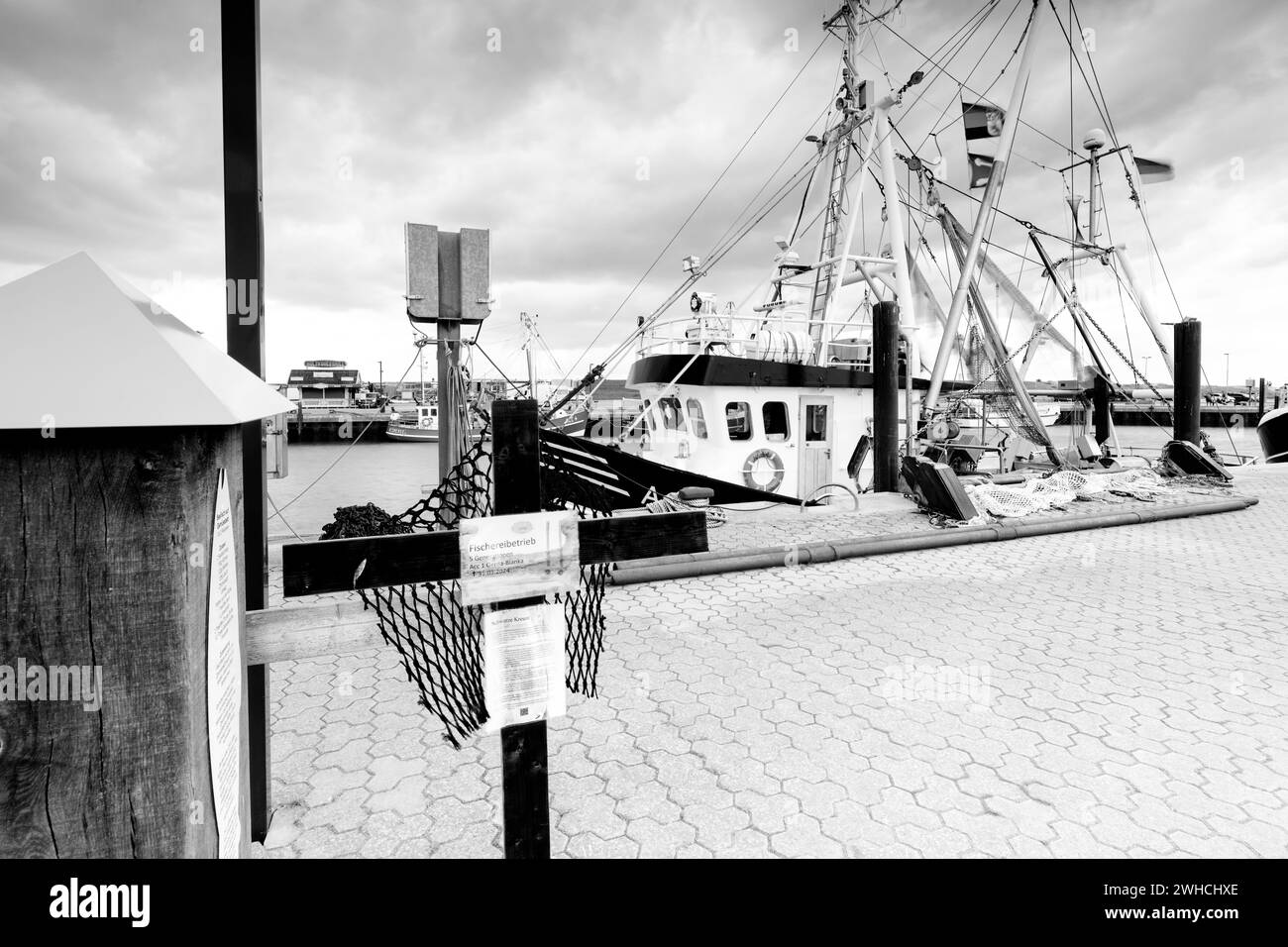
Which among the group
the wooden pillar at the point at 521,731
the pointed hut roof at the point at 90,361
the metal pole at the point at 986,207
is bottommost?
the wooden pillar at the point at 521,731

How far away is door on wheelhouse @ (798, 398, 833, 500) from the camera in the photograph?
477 inches

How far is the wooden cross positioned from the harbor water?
25.3ft

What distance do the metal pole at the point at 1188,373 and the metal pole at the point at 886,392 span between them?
27.4ft

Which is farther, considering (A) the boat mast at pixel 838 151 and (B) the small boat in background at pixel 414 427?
Answer: (B) the small boat in background at pixel 414 427

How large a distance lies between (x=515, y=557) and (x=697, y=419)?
10023 mm

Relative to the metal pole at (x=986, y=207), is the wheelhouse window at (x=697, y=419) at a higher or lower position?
lower

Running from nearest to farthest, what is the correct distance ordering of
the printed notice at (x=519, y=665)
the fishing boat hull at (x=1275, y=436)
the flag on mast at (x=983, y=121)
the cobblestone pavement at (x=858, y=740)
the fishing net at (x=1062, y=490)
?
1. the printed notice at (x=519, y=665)
2. the cobblestone pavement at (x=858, y=740)
3. the fishing net at (x=1062, y=490)
4. the flag on mast at (x=983, y=121)
5. the fishing boat hull at (x=1275, y=436)

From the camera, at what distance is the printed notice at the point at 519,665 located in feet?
5.71

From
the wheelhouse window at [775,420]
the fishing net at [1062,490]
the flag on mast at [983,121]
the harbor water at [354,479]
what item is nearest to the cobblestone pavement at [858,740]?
the fishing net at [1062,490]

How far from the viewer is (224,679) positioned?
1.34m

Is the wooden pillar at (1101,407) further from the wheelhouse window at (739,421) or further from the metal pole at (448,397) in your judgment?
the metal pole at (448,397)

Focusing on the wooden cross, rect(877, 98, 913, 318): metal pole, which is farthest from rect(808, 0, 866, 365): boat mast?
the wooden cross

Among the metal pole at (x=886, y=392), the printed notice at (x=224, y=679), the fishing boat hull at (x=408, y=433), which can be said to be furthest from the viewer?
the fishing boat hull at (x=408, y=433)
